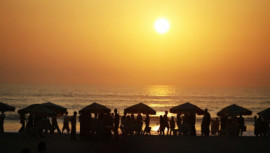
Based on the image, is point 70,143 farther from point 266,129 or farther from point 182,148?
point 266,129

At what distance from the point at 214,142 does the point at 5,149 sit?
9690mm

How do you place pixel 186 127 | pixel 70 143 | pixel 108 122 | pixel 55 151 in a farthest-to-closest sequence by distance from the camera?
pixel 186 127 < pixel 108 122 < pixel 70 143 < pixel 55 151

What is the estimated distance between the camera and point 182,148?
16.7m

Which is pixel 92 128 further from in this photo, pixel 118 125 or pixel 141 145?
pixel 141 145

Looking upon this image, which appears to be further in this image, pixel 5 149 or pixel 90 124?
pixel 90 124

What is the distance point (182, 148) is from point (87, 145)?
4.20 metres

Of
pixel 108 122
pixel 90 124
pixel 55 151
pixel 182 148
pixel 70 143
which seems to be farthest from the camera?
pixel 108 122

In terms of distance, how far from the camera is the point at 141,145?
17.4 meters

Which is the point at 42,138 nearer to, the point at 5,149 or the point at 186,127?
the point at 5,149

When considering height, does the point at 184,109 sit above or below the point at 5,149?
above

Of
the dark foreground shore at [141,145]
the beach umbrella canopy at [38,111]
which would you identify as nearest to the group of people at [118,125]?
the beach umbrella canopy at [38,111]

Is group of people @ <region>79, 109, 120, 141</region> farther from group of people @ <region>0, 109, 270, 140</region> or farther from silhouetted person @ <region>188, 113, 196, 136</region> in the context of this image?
silhouetted person @ <region>188, 113, 196, 136</region>

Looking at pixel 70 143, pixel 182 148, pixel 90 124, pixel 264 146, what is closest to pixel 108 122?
pixel 90 124

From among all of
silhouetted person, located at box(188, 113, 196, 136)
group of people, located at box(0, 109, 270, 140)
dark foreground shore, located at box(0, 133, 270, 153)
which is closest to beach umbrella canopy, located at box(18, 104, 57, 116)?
group of people, located at box(0, 109, 270, 140)
